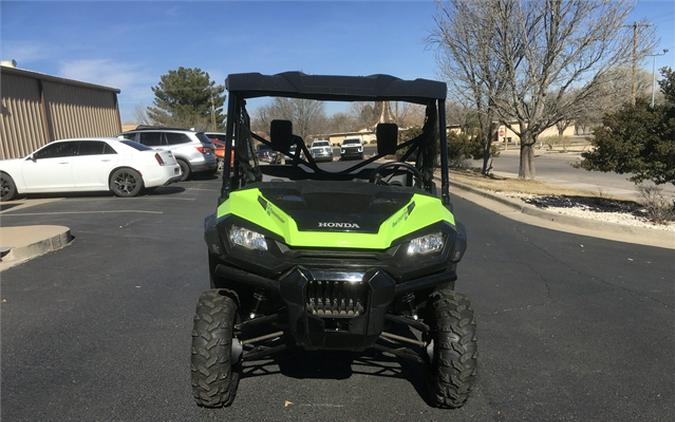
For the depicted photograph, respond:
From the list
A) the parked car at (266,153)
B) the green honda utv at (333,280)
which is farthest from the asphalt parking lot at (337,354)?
the parked car at (266,153)

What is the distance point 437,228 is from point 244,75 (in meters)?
1.77

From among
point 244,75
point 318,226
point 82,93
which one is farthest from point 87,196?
point 318,226

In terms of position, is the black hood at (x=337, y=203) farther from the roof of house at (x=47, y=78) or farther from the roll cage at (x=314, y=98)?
the roof of house at (x=47, y=78)

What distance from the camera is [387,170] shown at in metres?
4.35

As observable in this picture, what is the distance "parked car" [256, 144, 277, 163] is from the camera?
4710 millimetres

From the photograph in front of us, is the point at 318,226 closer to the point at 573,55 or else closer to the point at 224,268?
the point at 224,268

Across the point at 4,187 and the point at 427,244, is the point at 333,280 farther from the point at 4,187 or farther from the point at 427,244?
the point at 4,187

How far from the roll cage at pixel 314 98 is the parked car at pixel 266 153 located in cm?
12

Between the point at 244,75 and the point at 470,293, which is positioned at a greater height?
the point at 244,75

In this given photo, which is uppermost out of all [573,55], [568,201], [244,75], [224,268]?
[573,55]

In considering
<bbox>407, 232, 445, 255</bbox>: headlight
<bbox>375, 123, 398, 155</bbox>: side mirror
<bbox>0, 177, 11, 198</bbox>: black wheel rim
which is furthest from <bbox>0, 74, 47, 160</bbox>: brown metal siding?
<bbox>407, 232, 445, 255</bbox>: headlight

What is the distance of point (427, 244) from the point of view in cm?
315

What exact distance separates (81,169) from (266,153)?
35.3 feet

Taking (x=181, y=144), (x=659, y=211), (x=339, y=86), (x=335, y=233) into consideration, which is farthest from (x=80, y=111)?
(x=335, y=233)
